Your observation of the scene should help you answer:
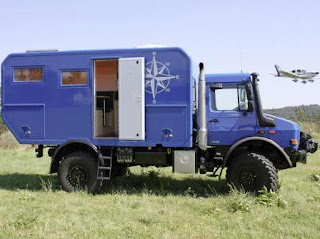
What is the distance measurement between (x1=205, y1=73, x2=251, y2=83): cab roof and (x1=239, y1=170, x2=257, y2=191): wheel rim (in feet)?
7.01

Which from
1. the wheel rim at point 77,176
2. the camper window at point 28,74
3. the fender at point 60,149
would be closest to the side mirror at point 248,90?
→ the fender at point 60,149

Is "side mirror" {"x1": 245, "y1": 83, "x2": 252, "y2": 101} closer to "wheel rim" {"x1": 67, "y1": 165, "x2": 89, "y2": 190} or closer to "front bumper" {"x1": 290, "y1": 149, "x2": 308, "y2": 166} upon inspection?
"front bumper" {"x1": 290, "y1": 149, "x2": 308, "y2": 166}

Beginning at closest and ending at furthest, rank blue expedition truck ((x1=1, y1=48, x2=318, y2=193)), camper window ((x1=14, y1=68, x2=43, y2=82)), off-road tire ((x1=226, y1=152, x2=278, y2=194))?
off-road tire ((x1=226, y1=152, x2=278, y2=194)) → blue expedition truck ((x1=1, y1=48, x2=318, y2=193)) → camper window ((x1=14, y1=68, x2=43, y2=82))

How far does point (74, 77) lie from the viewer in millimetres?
9438

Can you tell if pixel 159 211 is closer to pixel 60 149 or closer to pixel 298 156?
pixel 60 149

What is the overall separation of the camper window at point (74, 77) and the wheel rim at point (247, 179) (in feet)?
14.4

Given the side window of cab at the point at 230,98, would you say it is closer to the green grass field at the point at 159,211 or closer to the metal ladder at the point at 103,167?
the green grass field at the point at 159,211

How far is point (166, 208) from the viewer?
7.71 metres

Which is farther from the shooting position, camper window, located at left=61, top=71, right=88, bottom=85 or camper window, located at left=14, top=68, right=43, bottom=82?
camper window, located at left=14, top=68, right=43, bottom=82

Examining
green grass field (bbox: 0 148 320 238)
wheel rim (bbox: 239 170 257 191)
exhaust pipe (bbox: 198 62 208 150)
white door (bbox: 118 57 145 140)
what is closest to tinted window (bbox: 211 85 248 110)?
exhaust pipe (bbox: 198 62 208 150)

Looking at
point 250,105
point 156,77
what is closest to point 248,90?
point 250,105

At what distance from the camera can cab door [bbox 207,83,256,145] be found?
8.91 m

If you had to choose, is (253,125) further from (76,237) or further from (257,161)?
(76,237)

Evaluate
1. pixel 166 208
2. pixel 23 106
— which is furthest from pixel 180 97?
pixel 23 106
